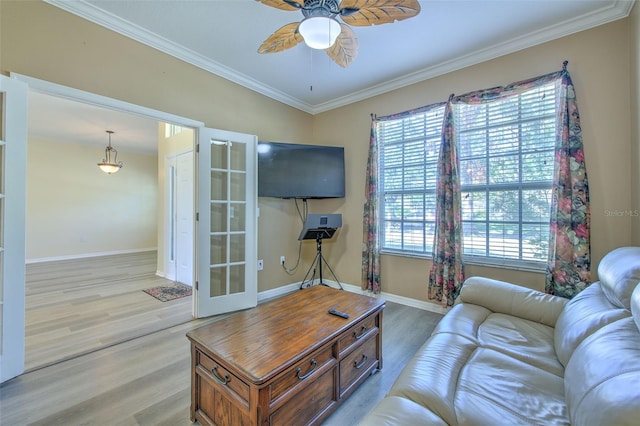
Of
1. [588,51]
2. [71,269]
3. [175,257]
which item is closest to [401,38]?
[588,51]

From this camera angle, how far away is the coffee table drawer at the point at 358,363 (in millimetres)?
1646

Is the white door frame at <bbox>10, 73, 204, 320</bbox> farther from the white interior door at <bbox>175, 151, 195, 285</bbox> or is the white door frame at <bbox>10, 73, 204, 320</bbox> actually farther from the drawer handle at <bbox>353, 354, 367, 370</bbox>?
the drawer handle at <bbox>353, 354, 367, 370</bbox>

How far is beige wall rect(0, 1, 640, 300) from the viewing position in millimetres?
2012

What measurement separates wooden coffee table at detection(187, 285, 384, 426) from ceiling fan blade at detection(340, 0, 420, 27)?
1.88 metres

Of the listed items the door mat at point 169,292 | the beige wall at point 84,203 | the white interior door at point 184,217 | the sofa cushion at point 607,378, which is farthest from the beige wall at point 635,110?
the beige wall at point 84,203

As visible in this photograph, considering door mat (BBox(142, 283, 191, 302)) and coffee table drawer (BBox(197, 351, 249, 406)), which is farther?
door mat (BBox(142, 283, 191, 302))

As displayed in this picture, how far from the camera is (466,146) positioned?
9.41 ft

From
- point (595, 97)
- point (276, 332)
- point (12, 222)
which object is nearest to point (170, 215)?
point (12, 222)

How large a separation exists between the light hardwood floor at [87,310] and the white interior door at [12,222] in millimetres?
288

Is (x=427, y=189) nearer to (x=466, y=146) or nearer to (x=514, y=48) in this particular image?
(x=466, y=146)

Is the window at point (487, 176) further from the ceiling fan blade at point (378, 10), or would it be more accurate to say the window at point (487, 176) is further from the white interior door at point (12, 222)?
the white interior door at point (12, 222)

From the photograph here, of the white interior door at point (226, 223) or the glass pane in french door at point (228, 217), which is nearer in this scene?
the white interior door at point (226, 223)

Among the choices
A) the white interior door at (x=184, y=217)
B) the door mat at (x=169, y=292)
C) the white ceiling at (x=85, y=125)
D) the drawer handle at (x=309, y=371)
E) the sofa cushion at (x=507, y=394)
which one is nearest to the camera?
the sofa cushion at (x=507, y=394)

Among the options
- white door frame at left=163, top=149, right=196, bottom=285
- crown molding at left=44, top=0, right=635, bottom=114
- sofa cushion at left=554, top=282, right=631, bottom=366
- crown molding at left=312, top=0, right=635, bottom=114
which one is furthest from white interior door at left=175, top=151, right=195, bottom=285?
sofa cushion at left=554, top=282, right=631, bottom=366
